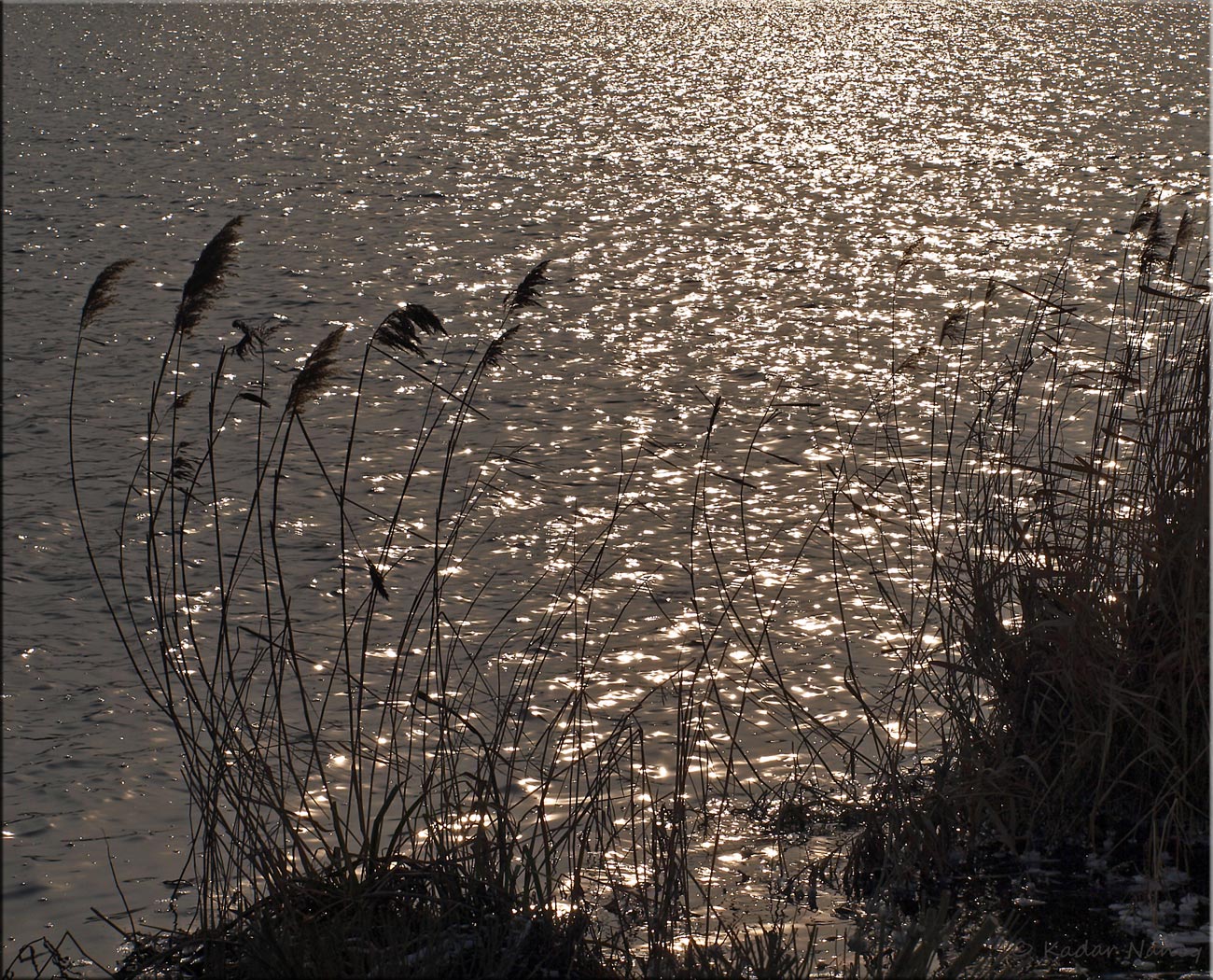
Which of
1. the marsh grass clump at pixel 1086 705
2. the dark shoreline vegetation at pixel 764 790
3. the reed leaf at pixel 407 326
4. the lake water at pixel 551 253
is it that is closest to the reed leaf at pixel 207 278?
the dark shoreline vegetation at pixel 764 790

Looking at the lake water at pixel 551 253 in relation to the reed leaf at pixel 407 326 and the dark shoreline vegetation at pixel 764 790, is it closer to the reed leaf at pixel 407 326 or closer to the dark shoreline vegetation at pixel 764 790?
the dark shoreline vegetation at pixel 764 790

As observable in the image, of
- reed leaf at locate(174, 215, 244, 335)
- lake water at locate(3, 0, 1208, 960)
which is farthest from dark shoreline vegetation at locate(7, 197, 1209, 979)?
lake water at locate(3, 0, 1208, 960)

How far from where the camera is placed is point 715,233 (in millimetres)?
11484

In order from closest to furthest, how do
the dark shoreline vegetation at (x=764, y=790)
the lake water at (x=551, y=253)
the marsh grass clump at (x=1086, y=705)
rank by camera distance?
the dark shoreline vegetation at (x=764, y=790), the marsh grass clump at (x=1086, y=705), the lake water at (x=551, y=253)

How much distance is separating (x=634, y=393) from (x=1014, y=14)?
3900cm

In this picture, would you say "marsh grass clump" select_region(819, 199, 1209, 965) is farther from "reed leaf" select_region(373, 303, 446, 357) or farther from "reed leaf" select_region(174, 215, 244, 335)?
"reed leaf" select_region(174, 215, 244, 335)

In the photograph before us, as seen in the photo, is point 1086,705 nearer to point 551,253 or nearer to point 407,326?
point 407,326

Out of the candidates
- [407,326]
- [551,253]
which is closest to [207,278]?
[407,326]

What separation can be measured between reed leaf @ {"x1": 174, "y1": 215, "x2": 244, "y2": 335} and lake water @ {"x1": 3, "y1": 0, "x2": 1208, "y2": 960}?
52.7 inches

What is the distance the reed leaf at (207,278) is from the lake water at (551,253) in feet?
4.39

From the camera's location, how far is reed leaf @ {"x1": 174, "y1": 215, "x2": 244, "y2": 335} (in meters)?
2.51

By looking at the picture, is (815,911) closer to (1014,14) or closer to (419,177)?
(419,177)

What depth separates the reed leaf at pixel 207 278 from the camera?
251 centimetres

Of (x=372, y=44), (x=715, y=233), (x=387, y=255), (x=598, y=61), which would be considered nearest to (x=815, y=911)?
(x=387, y=255)
